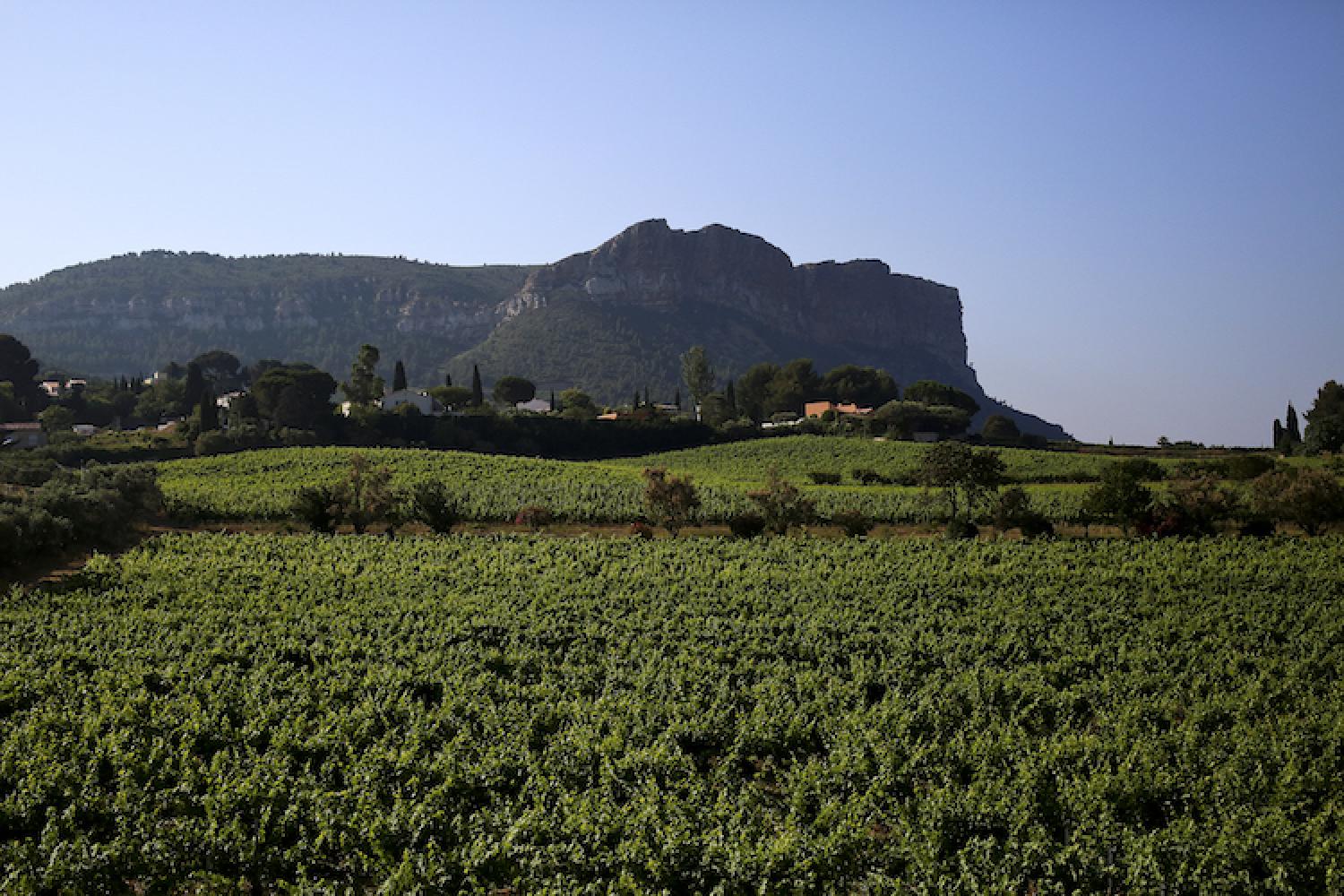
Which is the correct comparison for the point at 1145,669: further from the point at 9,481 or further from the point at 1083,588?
the point at 9,481

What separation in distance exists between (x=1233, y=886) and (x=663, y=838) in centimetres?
761

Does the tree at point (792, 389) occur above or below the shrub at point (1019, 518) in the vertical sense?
above

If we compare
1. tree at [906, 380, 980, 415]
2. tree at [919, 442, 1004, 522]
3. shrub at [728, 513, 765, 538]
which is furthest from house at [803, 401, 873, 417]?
shrub at [728, 513, 765, 538]

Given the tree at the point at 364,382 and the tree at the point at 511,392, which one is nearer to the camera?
the tree at the point at 364,382

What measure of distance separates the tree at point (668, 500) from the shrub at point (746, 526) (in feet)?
9.18

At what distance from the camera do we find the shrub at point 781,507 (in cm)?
5262

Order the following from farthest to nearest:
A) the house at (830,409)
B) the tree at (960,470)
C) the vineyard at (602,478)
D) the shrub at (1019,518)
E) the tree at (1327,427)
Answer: the house at (830,409) → the tree at (1327,427) → the vineyard at (602,478) → the tree at (960,470) → the shrub at (1019,518)

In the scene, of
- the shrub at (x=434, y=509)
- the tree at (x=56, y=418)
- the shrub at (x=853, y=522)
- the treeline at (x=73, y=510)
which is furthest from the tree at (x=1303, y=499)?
the tree at (x=56, y=418)

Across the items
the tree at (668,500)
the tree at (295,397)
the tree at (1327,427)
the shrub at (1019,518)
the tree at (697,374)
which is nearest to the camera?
the shrub at (1019,518)

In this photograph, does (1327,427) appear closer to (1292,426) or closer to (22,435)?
(1292,426)

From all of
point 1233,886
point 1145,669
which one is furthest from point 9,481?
point 1233,886

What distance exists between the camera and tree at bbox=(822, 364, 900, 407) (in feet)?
457

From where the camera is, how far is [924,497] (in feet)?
180

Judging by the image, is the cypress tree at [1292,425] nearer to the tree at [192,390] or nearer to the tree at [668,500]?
the tree at [668,500]
